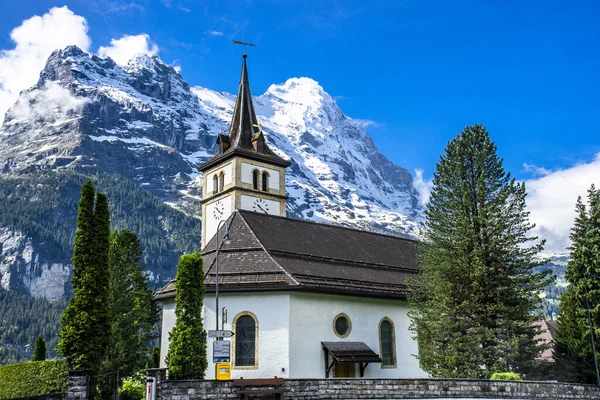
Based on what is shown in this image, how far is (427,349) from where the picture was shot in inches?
1225

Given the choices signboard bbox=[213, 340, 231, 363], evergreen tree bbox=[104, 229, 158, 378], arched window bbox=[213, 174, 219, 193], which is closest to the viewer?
signboard bbox=[213, 340, 231, 363]

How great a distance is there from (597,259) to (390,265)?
13.6 meters

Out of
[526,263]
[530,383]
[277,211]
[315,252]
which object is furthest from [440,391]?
[277,211]

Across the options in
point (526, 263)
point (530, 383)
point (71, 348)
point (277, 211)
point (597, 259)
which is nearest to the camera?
point (71, 348)

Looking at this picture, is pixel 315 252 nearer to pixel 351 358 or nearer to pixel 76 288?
pixel 351 358

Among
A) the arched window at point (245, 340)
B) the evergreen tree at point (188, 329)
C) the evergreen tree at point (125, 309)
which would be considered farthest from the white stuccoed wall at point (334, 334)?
the evergreen tree at point (125, 309)

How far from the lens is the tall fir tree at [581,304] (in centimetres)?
3741

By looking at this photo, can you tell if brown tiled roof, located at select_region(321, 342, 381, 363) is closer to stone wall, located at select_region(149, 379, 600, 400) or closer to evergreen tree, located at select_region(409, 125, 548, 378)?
evergreen tree, located at select_region(409, 125, 548, 378)

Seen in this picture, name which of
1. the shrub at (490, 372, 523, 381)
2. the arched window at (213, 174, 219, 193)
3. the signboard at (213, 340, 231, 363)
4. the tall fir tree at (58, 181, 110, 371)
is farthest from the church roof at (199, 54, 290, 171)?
the shrub at (490, 372, 523, 381)

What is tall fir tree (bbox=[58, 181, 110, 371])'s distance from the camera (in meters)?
21.8

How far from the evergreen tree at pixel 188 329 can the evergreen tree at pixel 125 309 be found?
380 inches

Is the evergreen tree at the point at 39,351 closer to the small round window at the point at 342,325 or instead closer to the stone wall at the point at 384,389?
the small round window at the point at 342,325

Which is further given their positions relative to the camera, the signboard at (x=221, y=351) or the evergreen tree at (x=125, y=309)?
the evergreen tree at (x=125, y=309)

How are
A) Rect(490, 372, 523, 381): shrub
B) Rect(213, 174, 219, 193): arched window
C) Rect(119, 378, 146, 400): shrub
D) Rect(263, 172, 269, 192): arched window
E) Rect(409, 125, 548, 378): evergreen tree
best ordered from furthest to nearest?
Rect(213, 174, 219, 193): arched window, Rect(263, 172, 269, 192): arched window, Rect(119, 378, 146, 400): shrub, Rect(409, 125, 548, 378): evergreen tree, Rect(490, 372, 523, 381): shrub
